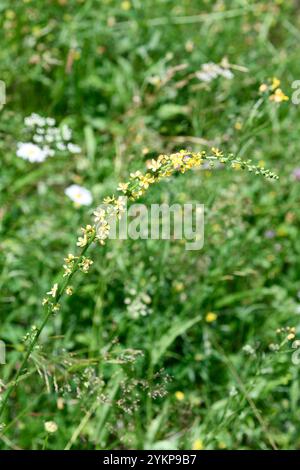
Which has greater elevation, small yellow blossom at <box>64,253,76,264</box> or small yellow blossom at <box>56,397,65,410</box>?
small yellow blossom at <box>64,253,76,264</box>

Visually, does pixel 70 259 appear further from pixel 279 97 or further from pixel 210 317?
pixel 210 317

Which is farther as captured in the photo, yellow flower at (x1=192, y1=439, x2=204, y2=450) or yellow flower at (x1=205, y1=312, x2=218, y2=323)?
yellow flower at (x1=205, y1=312, x2=218, y2=323)

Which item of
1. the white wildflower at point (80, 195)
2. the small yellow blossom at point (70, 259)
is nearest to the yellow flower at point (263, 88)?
the white wildflower at point (80, 195)

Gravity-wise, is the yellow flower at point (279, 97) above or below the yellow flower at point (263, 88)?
below

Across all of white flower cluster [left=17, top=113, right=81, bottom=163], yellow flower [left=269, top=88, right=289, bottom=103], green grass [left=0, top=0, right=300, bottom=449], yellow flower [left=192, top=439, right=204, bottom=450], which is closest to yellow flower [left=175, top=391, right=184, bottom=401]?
green grass [left=0, top=0, right=300, bottom=449]

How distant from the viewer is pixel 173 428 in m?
2.33

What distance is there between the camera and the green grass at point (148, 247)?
2229mm

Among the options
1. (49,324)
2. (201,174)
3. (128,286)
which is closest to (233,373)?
(128,286)

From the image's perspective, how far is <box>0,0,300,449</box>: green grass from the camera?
2.23 metres

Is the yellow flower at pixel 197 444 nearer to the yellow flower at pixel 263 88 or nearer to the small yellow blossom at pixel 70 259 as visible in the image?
the small yellow blossom at pixel 70 259

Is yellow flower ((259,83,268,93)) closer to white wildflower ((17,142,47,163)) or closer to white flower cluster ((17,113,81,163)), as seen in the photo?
white flower cluster ((17,113,81,163))

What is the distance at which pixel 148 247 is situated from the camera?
2.58 meters

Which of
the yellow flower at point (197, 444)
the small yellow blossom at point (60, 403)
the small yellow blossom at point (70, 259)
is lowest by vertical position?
the yellow flower at point (197, 444)

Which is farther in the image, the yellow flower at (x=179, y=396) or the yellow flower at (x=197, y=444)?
the yellow flower at (x=179, y=396)
